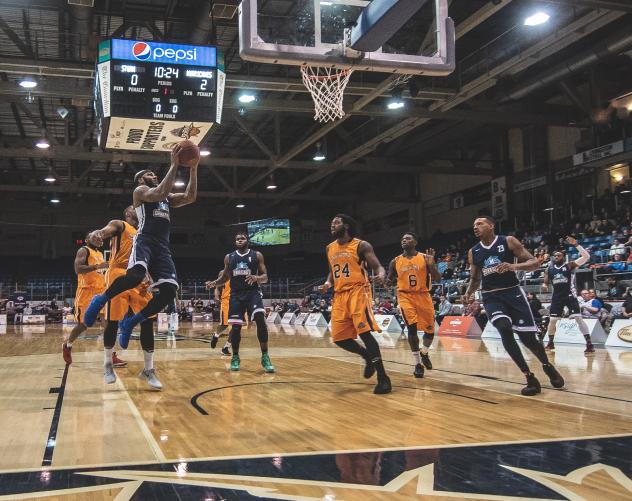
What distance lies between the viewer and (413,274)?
25.4 ft

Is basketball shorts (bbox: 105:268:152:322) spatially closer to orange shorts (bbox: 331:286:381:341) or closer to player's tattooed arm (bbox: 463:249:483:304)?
orange shorts (bbox: 331:286:381:341)

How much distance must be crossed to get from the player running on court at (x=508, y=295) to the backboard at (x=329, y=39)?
2332 millimetres

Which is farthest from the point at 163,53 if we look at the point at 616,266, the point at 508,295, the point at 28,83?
the point at 616,266

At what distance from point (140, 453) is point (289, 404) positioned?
193cm

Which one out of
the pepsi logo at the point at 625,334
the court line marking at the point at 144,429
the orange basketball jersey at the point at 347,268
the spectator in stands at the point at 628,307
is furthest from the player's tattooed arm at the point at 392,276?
the spectator in stands at the point at 628,307

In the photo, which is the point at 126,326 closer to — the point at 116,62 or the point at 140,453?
the point at 140,453

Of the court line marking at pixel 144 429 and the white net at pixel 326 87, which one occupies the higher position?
the white net at pixel 326 87

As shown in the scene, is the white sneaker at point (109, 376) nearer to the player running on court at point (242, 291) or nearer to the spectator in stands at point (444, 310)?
the player running on court at point (242, 291)

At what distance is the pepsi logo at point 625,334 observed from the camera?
11.6 meters

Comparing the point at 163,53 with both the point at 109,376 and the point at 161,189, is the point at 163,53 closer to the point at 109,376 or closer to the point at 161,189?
the point at 161,189

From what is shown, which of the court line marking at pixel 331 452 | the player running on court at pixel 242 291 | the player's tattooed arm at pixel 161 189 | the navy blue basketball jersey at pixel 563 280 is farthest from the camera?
the navy blue basketball jersey at pixel 563 280

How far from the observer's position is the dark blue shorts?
577 centimetres

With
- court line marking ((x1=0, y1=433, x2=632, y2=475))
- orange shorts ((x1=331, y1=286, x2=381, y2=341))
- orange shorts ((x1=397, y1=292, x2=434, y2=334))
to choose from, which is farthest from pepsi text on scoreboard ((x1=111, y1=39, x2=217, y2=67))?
court line marking ((x1=0, y1=433, x2=632, y2=475))

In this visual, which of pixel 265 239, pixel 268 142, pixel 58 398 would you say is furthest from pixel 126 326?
pixel 265 239
